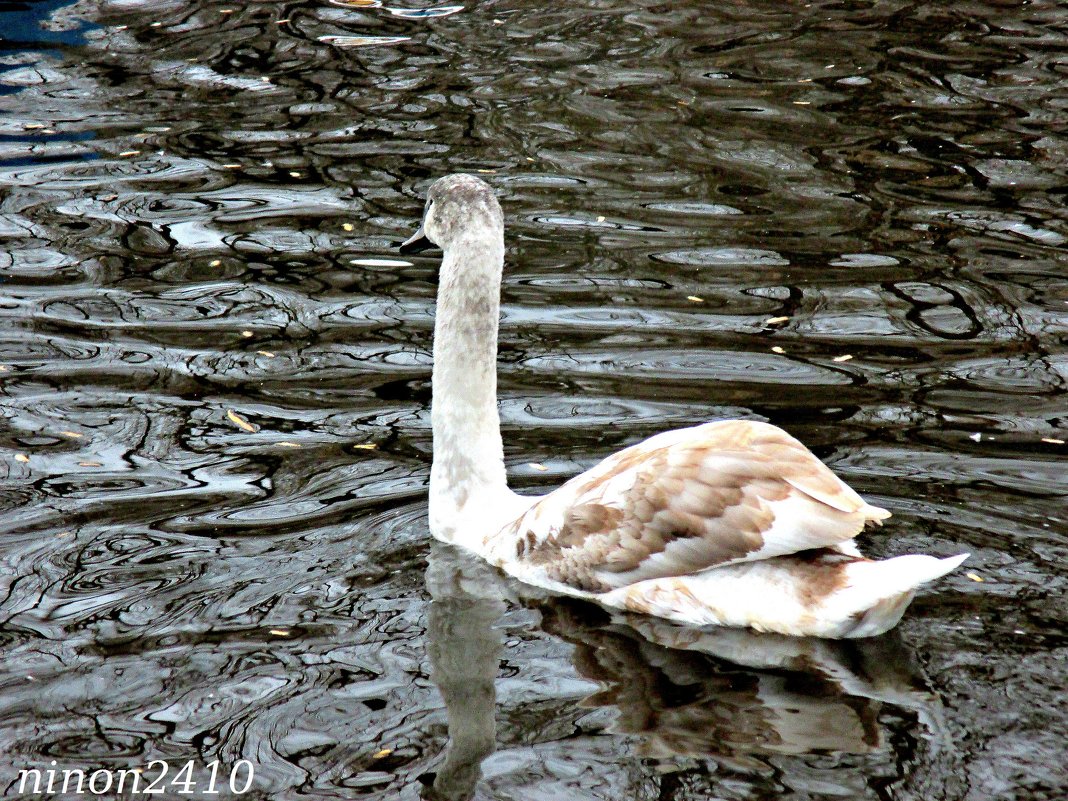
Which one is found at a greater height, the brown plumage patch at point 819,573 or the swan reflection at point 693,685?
the brown plumage patch at point 819,573

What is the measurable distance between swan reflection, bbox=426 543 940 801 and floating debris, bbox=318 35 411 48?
10.3 metres

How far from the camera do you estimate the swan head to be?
632 cm

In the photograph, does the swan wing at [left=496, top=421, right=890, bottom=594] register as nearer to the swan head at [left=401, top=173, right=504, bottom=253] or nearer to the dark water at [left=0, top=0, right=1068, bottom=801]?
the dark water at [left=0, top=0, right=1068, bottom=801]

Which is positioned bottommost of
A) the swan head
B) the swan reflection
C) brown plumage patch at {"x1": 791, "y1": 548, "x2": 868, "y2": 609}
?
the swan reflection

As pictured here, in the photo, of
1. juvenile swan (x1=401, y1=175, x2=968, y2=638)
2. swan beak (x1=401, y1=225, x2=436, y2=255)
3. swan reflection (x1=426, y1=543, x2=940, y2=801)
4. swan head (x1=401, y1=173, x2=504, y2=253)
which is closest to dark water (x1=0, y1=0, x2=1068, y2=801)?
swan reflection (x1=426, y1=543, x2=940, y2=801)

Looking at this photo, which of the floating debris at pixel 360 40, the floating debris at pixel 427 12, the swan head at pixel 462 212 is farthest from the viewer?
the floating debris at pixel 427 12

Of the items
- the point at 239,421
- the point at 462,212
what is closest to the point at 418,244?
the point at 462,212

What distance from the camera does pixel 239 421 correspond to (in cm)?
766

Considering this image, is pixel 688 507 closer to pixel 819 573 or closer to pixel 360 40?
pixel 819 573

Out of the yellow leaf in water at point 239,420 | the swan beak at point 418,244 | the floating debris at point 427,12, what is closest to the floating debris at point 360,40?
the floating debris at point 427,12

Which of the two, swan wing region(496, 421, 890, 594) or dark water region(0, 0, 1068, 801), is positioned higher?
swan wing region(496, 421, 890, 594)

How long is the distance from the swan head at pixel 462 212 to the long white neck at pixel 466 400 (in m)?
0.04

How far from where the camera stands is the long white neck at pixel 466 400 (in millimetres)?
6391

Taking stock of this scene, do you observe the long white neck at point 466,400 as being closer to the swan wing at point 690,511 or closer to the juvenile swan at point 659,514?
the juvenile swan at point 659,514
